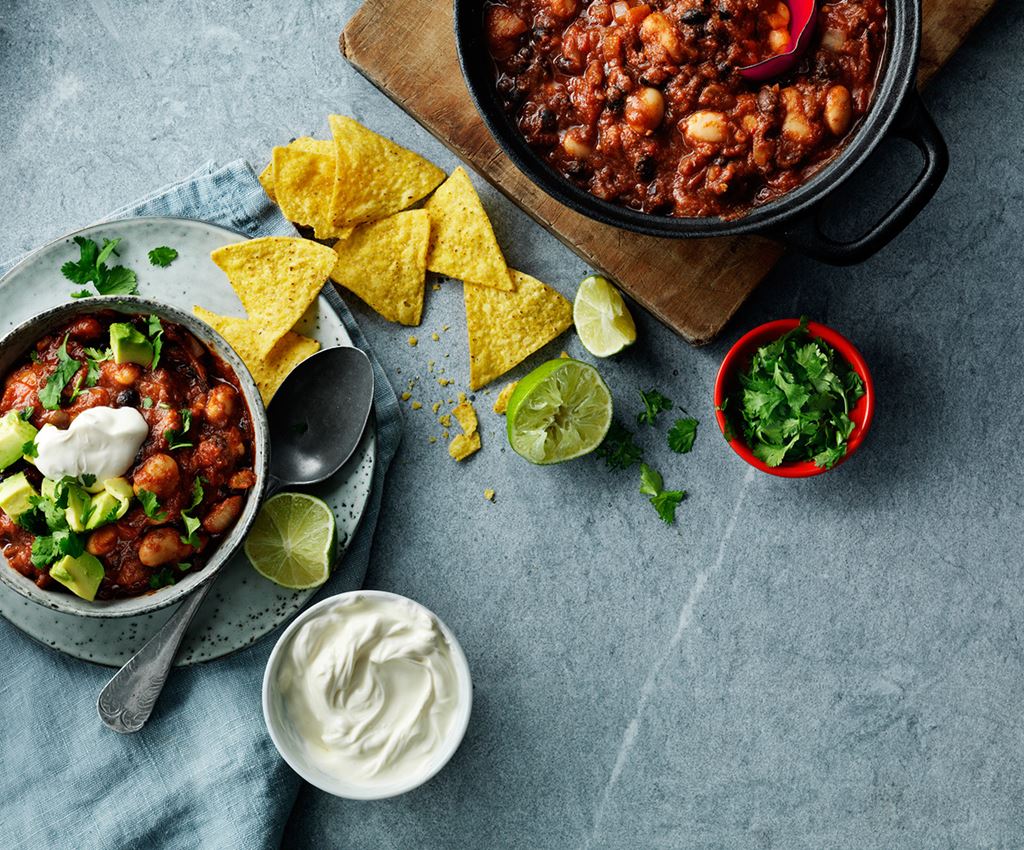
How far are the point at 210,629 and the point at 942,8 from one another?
263 centimetres

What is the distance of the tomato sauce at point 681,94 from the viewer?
234 cm

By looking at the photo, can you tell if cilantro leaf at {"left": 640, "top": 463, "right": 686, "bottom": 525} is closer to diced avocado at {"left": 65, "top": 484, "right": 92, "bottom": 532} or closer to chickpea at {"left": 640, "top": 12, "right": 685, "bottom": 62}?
chickpea at {"left": 640, "top": 12, "right": 685, "bottom": 62}

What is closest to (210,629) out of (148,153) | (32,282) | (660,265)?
(32,282)

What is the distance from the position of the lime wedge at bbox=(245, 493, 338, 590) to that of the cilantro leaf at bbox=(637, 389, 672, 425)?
0.95 m

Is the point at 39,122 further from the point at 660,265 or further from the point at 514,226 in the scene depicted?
the point at 660,265

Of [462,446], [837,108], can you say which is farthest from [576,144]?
[462,446]

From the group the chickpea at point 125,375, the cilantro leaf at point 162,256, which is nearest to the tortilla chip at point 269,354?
the cilantro leaf at point 162,256

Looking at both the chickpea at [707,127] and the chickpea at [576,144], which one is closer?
the chickpea at [707,127]

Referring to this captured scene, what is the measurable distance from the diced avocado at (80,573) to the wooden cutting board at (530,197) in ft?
4.77

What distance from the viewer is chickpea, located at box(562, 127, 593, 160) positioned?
243 cm

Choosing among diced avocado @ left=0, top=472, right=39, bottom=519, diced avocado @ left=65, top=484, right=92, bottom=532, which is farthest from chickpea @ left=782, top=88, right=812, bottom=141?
Answer: diced avocado @ left=0, top=472, right=39, bottom=519

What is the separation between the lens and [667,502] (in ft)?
9.60

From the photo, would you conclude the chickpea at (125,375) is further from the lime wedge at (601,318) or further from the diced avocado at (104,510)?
the lime wedge at (601,318)

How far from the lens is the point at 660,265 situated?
2.78m
